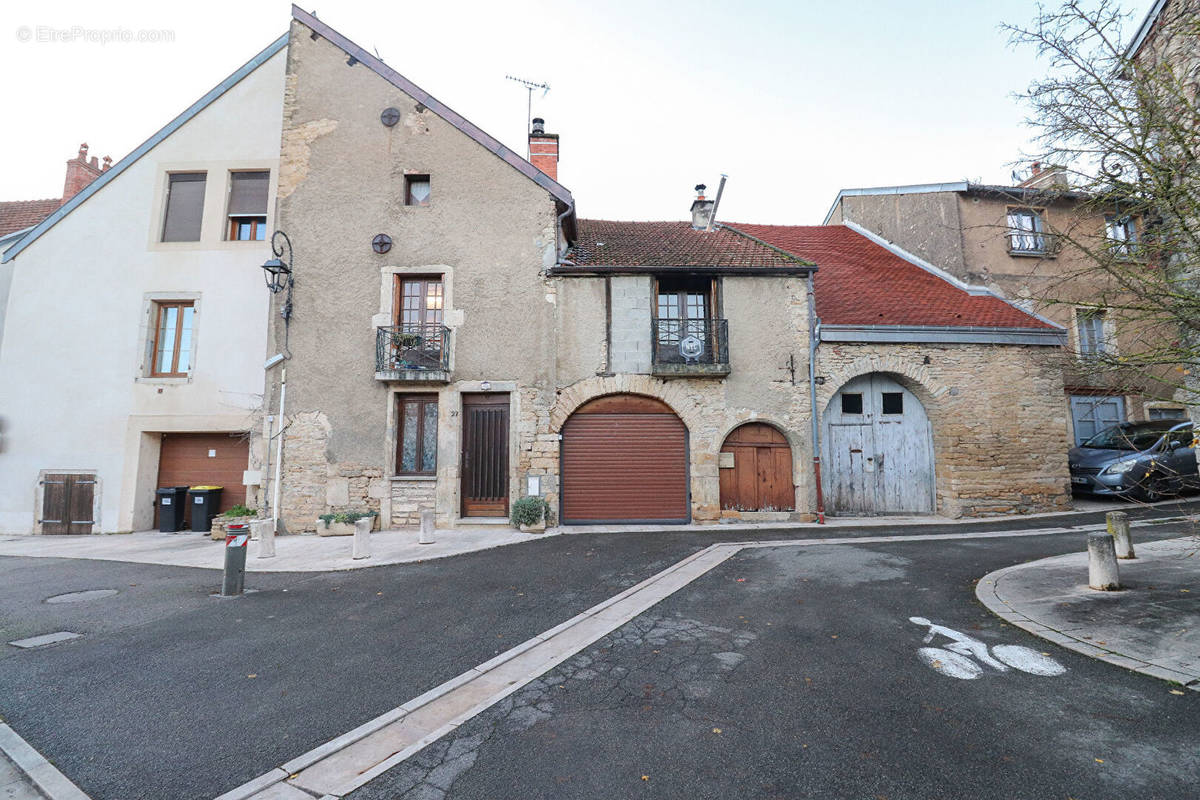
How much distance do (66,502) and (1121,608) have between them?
17.6m

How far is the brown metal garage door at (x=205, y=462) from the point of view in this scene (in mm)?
10992

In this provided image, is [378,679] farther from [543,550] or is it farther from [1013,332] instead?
[1013,332]

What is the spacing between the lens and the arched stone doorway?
36.4ft

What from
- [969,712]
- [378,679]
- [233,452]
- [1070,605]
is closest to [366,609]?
[378,679]

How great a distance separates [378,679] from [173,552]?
7695mm

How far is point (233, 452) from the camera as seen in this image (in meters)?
11.0

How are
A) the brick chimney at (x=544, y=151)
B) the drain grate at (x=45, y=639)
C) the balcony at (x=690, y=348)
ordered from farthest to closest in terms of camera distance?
the brick chimney at (x=544, y=151)
the balcony at (x=690, y=348)
the drain grate at (x=45, y=639)

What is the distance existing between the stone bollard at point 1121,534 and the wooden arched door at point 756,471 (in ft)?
16.0

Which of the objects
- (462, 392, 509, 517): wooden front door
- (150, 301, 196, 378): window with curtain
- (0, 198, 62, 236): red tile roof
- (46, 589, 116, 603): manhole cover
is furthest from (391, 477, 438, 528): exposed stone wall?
(0, 198, 62, 236): red tile roof

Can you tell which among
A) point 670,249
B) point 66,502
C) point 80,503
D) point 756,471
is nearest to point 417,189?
point 670,249

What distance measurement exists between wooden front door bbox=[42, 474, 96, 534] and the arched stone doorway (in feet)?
53.6

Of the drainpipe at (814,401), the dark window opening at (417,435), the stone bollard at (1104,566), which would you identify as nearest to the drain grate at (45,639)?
the dark window opening at (417,435)

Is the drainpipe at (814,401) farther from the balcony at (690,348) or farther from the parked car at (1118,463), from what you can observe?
the parked car at (1118,463)

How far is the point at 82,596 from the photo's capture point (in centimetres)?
605
